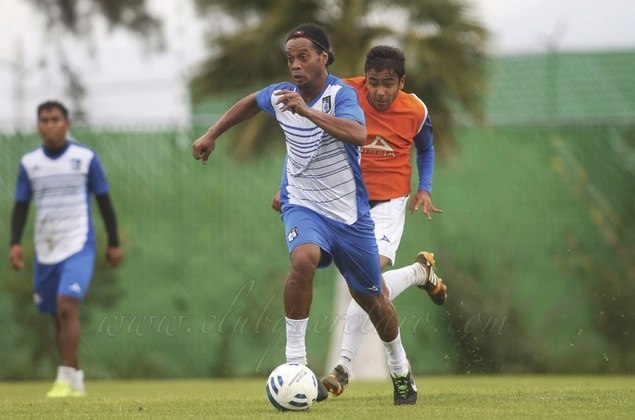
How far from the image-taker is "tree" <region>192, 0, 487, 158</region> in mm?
14664

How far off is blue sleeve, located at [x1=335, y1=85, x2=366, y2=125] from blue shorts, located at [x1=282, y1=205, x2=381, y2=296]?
0.64 metres

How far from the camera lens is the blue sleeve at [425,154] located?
913cm

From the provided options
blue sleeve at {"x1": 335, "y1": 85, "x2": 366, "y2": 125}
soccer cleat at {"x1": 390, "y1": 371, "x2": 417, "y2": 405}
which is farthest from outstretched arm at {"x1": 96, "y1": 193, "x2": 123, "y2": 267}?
blue sleeve at {"x1": 335, "y1": 85, "x2": 366, "y2": 125}

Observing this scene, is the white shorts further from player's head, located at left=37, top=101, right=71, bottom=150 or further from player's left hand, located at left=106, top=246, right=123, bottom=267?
player's head, located at left=37, top=101, right=71, bottom=150

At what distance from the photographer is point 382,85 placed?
868 cm

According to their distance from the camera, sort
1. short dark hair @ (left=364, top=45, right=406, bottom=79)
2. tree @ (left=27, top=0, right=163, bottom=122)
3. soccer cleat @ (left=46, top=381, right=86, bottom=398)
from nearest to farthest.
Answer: short dark hair @ (left=364, top=45, right=406, bottom=79) → soccer cleat @ (left=46, top=381, right=86, bottom=398) → tree @ (left=27, top=0, right=163, bottom=122)

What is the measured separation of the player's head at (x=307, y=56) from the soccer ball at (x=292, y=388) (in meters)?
1.65

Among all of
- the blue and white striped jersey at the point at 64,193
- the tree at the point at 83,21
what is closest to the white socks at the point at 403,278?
the blue and white striped jersey at the point at 64,193

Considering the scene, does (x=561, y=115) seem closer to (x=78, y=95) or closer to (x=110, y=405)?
(x=78, y=95)

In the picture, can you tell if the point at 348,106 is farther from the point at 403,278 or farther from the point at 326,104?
the point at 403,278

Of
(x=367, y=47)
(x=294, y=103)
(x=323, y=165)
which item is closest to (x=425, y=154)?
(x=323, y=165)

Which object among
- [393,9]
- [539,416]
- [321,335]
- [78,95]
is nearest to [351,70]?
[393,9]

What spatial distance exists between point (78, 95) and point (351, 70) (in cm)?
1102

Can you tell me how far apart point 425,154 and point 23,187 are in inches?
163
